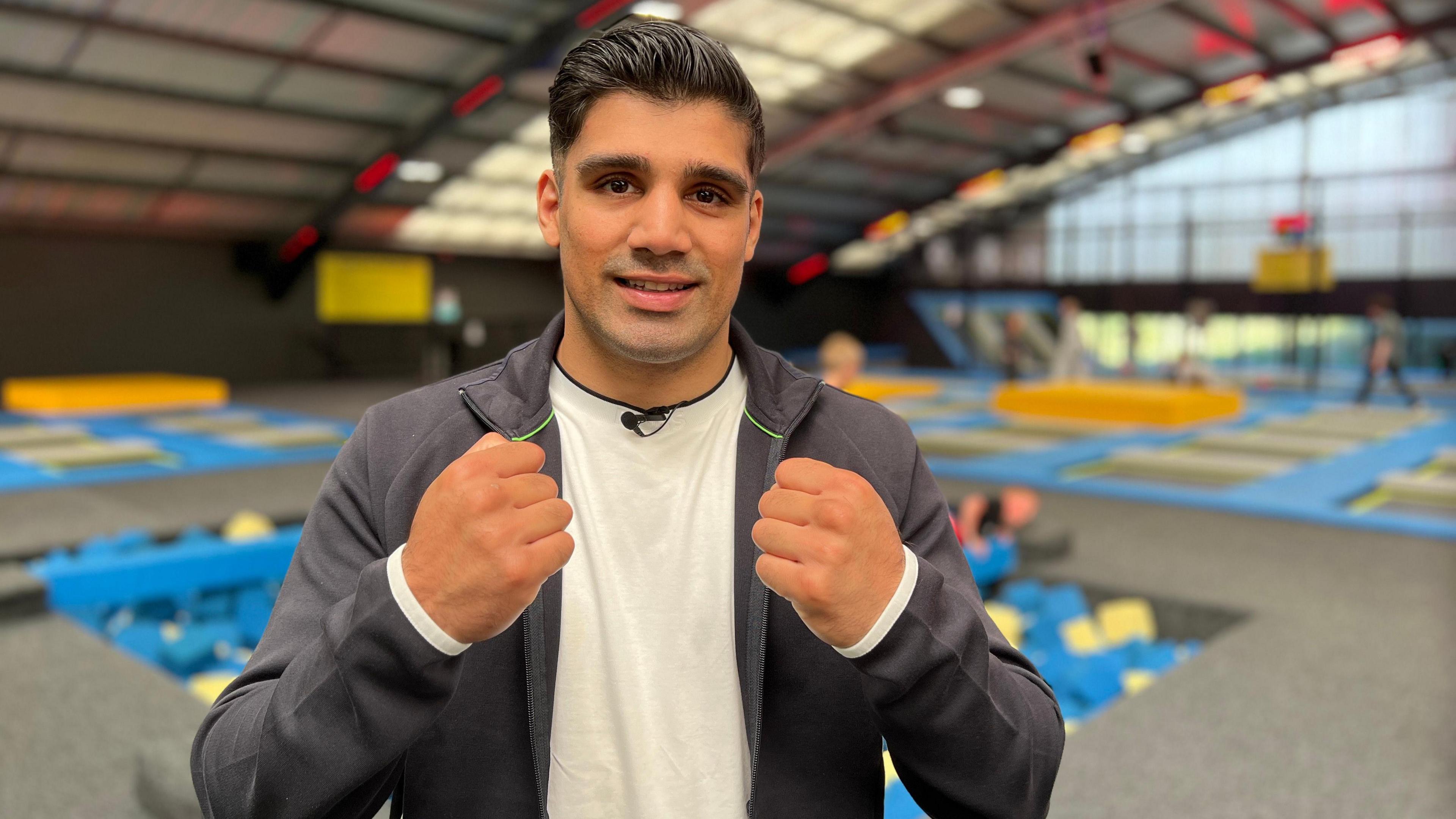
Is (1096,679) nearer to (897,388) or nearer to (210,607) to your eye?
(210,607)

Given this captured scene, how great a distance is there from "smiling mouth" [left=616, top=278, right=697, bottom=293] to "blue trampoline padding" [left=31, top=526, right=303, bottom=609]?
4248mm

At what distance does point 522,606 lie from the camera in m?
1.05

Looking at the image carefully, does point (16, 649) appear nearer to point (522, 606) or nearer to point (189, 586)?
point (189, 586)

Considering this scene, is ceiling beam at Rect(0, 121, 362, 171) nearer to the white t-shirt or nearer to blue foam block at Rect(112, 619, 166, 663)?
blue foam block at Rect(112, 619, 166, 663)

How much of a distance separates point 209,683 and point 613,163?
421 cm

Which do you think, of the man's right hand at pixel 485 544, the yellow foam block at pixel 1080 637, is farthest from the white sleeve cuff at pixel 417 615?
the yellow foam block at pixel 1080 637

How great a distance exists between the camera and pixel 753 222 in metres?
1.41

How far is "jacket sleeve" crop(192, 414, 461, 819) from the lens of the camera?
3.36ft

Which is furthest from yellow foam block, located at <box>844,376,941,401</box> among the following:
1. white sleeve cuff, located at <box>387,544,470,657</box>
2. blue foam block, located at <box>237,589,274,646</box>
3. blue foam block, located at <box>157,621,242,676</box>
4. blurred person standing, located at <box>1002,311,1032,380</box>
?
white sleeve cuff, located at <box>387,544,470,657</box>

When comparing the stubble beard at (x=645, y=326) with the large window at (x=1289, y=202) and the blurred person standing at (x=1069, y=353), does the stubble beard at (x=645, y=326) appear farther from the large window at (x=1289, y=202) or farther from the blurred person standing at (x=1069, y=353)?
the large window at (x=1289, y=202)

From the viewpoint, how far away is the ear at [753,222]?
138 cm

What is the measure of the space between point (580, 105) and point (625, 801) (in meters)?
0.90

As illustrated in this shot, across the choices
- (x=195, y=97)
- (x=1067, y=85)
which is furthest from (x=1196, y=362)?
(x=195, y=97)

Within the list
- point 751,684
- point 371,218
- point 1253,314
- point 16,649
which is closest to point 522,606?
point 751,684
